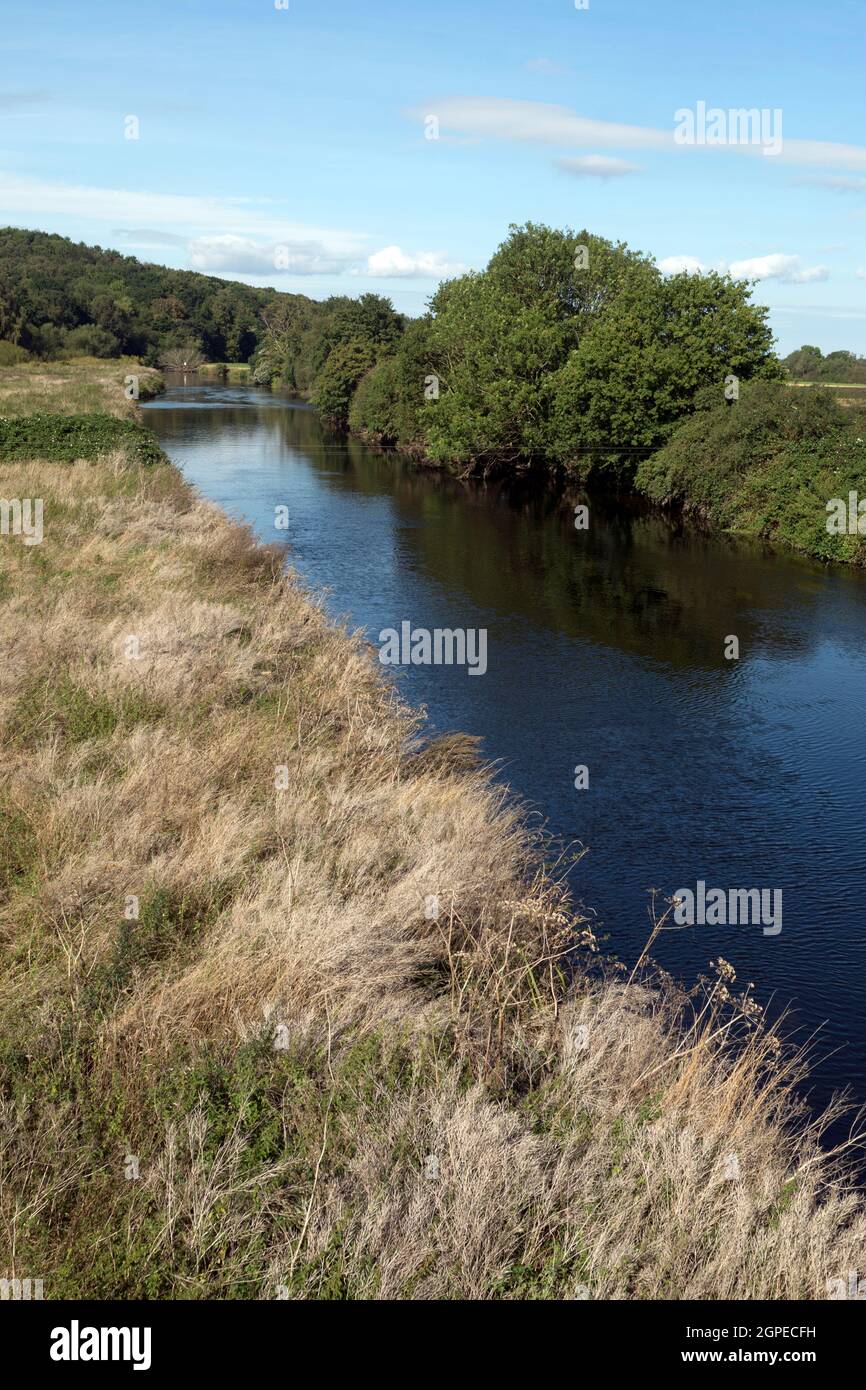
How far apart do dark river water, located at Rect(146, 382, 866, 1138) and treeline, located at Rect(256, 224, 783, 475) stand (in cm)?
375

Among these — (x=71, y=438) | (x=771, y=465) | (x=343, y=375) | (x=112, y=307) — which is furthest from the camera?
(x=112, y=307)

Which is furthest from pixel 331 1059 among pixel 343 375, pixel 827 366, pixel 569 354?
pixel 827 366

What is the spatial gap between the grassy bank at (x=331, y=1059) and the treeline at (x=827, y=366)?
81.3 metres

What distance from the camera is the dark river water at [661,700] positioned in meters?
9.97

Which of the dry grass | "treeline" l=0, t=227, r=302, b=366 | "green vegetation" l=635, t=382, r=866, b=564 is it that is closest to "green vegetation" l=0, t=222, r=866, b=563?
"green vegetation" l=635, t=382, r=866, b=564

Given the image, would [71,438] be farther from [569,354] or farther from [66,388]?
[66,388]

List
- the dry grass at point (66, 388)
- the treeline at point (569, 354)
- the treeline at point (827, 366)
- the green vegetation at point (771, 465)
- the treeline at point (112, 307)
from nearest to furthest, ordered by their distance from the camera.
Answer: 1. the green vegetation at point (771, 465)
2. the treeline at point (569, 354)
3. the dry grass at point (66, 388)
4. the treeline at point (827, 366)
5. the treeline at point (112, 307)

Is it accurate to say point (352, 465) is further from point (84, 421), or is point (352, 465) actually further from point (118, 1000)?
point (118, 1000)

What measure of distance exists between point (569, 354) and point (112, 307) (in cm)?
10826

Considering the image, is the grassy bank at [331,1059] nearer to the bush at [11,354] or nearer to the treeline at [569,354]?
the treeline at [569,354]

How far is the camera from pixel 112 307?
129 m

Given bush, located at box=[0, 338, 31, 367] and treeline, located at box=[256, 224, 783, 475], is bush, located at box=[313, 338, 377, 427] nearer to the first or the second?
treeline, located at box=[256, 224, 783, 475]

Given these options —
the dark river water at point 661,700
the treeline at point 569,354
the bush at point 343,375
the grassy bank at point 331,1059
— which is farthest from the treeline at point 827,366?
the grassy bank at point 331,1059

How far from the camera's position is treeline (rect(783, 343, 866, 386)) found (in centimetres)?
8506
